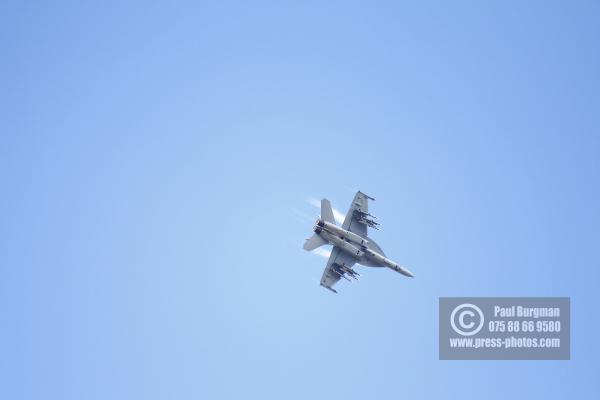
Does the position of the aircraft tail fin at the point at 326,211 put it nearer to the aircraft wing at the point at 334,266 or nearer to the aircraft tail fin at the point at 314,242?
the aircraft tail fin at the point at 314,242

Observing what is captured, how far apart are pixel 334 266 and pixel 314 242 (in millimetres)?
6690

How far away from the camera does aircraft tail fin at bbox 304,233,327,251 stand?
288 ft

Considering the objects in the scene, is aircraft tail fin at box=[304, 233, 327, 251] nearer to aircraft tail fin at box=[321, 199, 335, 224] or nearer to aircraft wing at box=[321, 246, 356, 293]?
aircraft tail fin at box=[321, 199, 335, 224]

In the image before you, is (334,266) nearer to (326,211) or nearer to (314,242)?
(314,242)

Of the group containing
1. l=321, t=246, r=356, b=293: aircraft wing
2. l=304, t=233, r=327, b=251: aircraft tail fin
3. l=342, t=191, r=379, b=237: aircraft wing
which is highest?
l=342, t=191, r=379, b=237: aircraft wing

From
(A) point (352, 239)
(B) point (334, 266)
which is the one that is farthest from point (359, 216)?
(B) point (334, 266)

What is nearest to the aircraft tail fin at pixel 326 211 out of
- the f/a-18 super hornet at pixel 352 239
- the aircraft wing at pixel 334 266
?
the f/a-18 super hornet at pixel 352 239

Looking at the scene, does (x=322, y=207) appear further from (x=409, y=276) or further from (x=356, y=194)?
(x=409, y=276)

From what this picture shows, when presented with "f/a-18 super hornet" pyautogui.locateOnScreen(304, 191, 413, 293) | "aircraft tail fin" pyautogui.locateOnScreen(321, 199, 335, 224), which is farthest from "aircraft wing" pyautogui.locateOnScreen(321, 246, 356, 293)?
"aircraft tail fin" pyautogui.locateOnScreen(321, 199, 335, 224)

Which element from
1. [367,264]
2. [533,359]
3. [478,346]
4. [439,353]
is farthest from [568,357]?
[367,264]

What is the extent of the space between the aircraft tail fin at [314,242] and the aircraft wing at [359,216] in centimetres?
412

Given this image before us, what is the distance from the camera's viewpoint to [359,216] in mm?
89500

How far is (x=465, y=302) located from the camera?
88.8 metres

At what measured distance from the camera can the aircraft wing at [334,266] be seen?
92.3 m
